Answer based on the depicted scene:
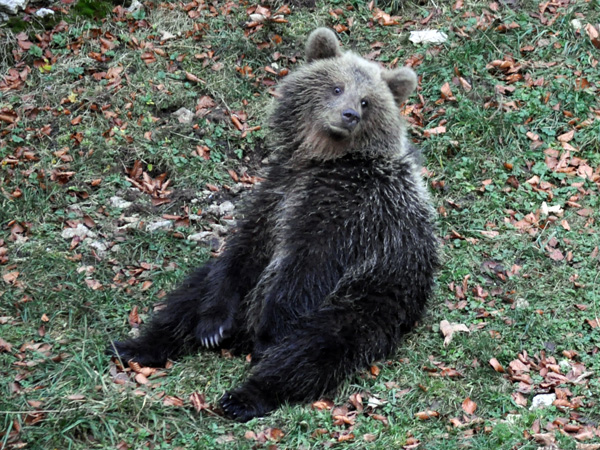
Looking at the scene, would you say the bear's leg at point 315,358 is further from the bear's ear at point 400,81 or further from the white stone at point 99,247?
the white stone at point 99,247

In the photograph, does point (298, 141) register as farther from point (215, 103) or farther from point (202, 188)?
point (215, 103)

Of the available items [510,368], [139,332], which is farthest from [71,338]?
[510,368]

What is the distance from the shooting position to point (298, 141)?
7207 mm

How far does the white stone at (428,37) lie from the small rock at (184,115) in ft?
9.77

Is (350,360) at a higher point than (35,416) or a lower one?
lower

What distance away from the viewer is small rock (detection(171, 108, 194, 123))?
386 inches

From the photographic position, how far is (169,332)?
7.08 meters

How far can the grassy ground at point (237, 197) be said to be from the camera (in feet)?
19.5

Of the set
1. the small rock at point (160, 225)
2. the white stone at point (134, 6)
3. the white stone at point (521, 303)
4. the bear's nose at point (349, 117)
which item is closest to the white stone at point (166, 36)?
the white stone at point (134, 6)

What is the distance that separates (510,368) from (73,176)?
17.2 ft

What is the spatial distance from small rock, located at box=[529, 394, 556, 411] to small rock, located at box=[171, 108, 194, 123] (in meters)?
5.42

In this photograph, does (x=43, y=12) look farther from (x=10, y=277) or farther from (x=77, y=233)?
(x=10, y=277)

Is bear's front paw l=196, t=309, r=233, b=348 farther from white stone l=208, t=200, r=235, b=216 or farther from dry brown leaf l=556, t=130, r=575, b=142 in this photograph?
dry brown leaf l=556, t=130, r=575, b=142

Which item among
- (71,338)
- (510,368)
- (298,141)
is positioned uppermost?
(298,141)
